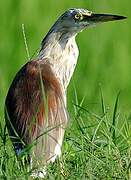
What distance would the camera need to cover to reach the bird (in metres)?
5.14

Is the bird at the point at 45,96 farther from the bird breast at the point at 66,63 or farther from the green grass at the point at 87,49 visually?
the green grass at the point at 87,49

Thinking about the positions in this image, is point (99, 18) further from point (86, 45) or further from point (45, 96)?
point (86, 45)

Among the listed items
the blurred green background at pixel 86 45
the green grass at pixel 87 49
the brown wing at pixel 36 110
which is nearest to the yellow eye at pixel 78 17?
the brown wing at pixel 36 110

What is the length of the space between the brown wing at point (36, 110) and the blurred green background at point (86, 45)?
11.7 feet

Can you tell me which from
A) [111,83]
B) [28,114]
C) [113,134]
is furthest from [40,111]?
[111,83]

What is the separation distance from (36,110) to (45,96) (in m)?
0.11

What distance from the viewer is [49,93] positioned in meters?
5.59

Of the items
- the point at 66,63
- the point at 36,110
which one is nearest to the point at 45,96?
the point at 36,110

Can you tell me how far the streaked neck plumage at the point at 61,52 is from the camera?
609 centimetres

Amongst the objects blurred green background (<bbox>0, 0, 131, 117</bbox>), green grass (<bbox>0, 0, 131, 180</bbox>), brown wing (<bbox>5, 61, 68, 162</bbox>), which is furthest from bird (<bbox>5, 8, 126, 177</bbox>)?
blurred green background (<bbox>0, 0, 131, 117</bbox>)

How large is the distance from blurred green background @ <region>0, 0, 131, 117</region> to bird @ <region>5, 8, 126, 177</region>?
3118 millimetres

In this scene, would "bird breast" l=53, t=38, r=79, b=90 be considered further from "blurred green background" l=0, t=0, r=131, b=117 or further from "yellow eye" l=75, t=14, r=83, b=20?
"blurred green background" l=0, t=0, r=131, b=117

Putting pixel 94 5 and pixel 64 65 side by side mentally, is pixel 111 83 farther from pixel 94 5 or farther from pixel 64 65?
pixel 64 65

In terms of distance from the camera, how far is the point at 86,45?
1008 centimetres
